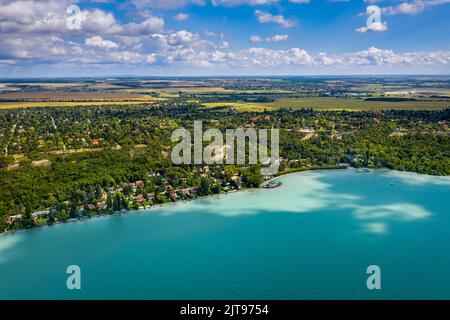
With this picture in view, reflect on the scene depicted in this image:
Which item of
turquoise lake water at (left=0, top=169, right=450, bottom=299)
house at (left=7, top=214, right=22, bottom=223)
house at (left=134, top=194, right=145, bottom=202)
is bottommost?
turquoise lake water at (left=0, top=169, right=450, bottom=299)

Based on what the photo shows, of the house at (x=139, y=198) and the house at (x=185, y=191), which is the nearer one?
the house at (x=139, y=198)

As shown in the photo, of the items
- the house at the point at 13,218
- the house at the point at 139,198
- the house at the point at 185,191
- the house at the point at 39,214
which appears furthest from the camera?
the house at the point at 185,191

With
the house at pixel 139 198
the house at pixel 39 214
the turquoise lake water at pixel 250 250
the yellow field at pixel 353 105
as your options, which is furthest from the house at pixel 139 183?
the yellow field at pixel 353 105

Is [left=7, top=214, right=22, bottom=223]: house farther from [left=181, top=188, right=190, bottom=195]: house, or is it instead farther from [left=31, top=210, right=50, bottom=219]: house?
[left=181, top=188, right=190, bottom=195]: house

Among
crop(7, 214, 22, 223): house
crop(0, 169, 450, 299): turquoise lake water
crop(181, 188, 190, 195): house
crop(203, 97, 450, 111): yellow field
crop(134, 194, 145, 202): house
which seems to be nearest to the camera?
crop(0, 169, 450, 299): turquoise lake water

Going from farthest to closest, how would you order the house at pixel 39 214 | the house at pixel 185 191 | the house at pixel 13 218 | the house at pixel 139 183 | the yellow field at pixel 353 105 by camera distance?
1. the yellow field at pixel 353 105
2. the house at pixel 139 183
3. the house at pixel 185 191
4. the house at pixel 39 214
5. the house at pixel 13 218

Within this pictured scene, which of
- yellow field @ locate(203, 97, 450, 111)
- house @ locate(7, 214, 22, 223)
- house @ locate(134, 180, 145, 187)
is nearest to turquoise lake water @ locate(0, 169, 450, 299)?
house @ locate(7, 214, 22, 223)

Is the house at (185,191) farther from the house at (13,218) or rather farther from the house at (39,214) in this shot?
the house at (13,218)

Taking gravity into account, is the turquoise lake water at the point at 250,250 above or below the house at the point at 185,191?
below
